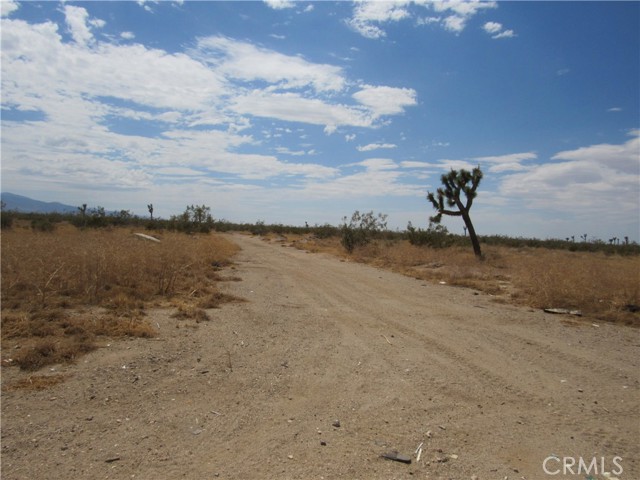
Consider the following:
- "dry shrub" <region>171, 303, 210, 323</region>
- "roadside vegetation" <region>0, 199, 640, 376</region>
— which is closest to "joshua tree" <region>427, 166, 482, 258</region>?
"roadside vegetation" <region>0, 199, 640, 376</region>

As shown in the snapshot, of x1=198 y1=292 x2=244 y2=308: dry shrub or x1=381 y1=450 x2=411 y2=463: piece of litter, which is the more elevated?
x1=198 y1=292 x2=244 y2=308: dry shrub

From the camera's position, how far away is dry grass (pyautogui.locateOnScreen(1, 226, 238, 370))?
18.9 feet

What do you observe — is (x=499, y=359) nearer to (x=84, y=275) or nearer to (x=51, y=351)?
(x=51, y=351)

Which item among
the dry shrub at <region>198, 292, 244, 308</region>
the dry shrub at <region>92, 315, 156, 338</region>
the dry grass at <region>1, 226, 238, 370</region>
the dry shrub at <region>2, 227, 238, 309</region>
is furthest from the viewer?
the dry shrub at <region>198, 292, 244, 308</region>

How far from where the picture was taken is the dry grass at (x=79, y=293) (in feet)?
18.9

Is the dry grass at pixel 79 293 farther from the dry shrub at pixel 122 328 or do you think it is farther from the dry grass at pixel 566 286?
the dry grass at pixel 566 286

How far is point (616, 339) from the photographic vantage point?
7.17 m

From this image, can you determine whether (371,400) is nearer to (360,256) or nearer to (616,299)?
(616,299)

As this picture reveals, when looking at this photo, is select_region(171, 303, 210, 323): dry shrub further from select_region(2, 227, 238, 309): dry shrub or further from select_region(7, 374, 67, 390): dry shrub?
select_region(7, 374, 67, 390): dry shrub

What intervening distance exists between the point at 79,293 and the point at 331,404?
6.35 metres

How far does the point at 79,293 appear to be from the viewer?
829 cm

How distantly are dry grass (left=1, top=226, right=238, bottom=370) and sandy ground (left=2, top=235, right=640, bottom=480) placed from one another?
495 mm

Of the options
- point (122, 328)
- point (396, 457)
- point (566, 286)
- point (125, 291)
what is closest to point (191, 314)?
point (122, 328)

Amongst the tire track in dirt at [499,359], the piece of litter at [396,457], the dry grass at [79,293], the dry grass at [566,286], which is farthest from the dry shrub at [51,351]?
the dry grass at [566,286]
